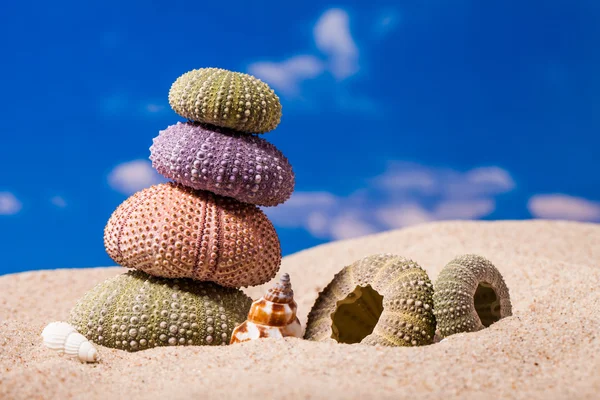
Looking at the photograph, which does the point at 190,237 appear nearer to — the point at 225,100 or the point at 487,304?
the point at 225,100

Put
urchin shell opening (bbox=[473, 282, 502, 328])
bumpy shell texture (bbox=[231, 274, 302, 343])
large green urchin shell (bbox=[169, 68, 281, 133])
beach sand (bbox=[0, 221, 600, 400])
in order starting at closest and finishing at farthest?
1. beach sand (bbox=[0, 221, 600, 400])
2. bumpy shell texture (bbox=[231, 274, 302, 343])
3. large green urchin shell (bbox=[169, 68, 281, 133])
4. urchin shell opening (bbox=[473, 282, 502, 328])

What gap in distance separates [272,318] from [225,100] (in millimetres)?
1814

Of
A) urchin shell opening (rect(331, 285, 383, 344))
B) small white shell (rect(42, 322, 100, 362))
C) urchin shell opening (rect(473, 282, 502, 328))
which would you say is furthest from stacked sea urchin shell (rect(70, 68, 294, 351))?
urchin shell opening (rect(473, 282, 502, 328))

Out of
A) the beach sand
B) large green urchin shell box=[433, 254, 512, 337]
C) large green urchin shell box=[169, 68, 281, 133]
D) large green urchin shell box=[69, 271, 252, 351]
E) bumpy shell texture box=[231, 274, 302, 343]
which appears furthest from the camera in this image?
large green urchin shell box=[169, 68, 281, 133]

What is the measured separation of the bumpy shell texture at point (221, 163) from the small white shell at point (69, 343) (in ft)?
4.82

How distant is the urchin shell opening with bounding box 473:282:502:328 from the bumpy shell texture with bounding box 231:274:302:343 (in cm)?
173

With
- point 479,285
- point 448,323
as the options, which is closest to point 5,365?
point 448,323

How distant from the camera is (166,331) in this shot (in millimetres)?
5289

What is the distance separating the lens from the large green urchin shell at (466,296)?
519 centimetres

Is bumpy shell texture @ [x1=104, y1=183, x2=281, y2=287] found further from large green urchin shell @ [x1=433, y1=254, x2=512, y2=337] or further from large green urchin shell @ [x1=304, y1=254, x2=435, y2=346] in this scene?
large green urchin shell @ [x1=433, y1=254, x2=512, y2=337]

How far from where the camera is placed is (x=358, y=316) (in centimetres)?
589

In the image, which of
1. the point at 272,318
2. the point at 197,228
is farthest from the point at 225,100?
the point at 272,318

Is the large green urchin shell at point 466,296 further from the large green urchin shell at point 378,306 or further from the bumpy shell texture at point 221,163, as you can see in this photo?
the bumpy shell texture at point 221,163

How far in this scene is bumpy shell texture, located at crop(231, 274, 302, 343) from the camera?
502 centimetres
